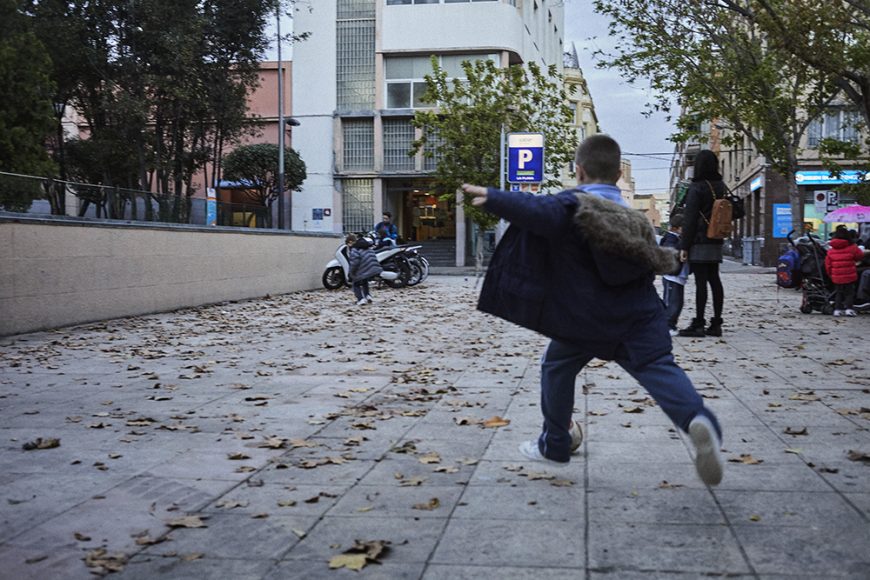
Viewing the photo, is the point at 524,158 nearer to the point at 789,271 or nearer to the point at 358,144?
the point at 789,271

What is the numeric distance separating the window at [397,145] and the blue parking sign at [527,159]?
22891 millimetres

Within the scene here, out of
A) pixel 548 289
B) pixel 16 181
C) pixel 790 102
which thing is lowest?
pixel 548 289

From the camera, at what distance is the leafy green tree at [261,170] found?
127 feet

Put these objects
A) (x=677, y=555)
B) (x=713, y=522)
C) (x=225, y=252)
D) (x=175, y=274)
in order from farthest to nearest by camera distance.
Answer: (x=225, y=252) < (x=175, y=274) < (x=713, y=522) < (x=677, y=555)

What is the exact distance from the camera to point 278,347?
1018 cm

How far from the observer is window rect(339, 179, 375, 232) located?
41844 mm

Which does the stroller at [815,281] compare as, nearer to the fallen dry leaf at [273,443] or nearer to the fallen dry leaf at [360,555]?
the fallen dry leaf at [273,443]

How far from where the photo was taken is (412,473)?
445 centimetres

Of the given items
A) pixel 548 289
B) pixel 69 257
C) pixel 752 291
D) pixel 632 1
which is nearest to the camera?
pixel 548 289

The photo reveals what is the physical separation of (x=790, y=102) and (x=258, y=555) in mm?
22481

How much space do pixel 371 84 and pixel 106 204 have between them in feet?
93.5

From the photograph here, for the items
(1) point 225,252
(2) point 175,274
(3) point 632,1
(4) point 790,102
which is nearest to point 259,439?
(2) point 175,274

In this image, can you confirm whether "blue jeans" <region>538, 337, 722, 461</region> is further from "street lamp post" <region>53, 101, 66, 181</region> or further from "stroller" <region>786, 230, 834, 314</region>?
"street lamp post" <region>53, 101, 66, 181</region>

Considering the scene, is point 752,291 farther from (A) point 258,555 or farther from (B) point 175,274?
(A) point 258,555
